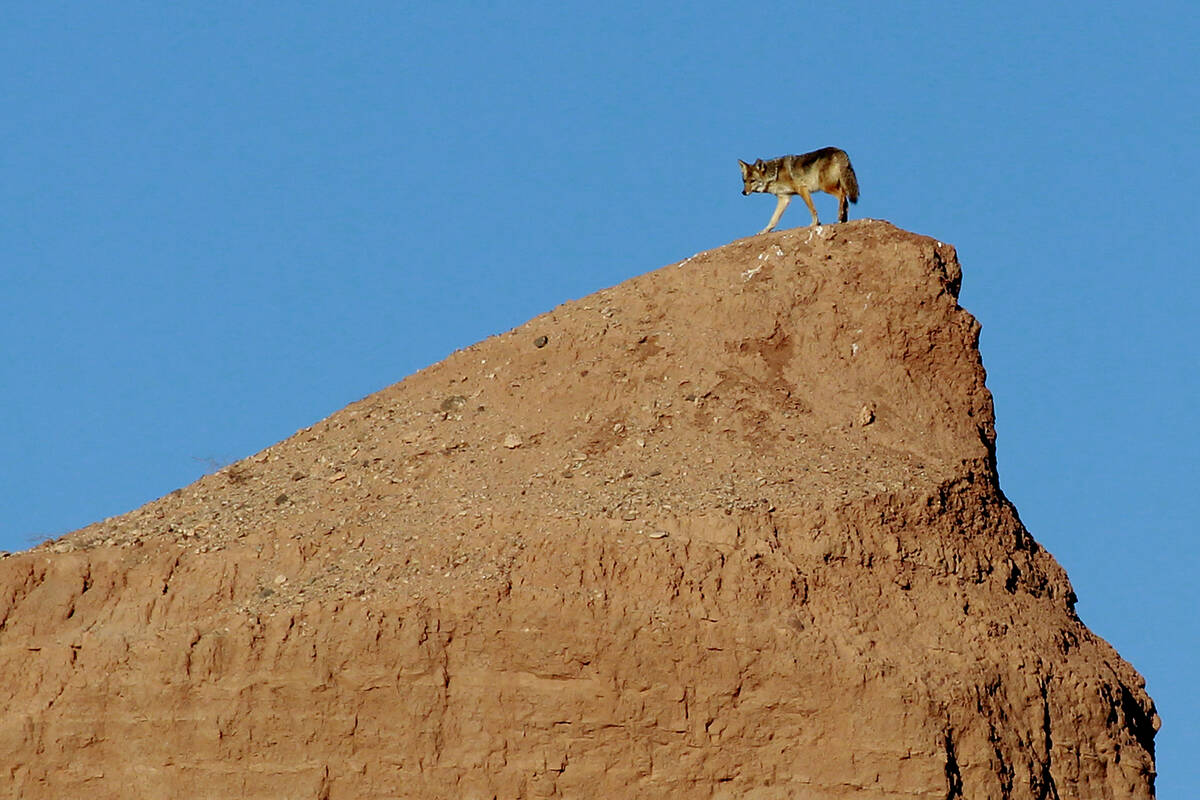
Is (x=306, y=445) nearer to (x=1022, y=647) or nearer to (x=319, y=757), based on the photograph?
(x=319, y=757)

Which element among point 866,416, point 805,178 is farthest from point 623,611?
point 805,178

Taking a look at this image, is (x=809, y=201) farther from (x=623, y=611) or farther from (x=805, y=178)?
(x=623, y=611)

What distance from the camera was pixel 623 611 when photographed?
18.6 m

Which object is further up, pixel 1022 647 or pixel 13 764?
pixel 1022 647

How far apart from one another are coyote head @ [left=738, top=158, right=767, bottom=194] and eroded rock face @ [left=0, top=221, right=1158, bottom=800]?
3668mm

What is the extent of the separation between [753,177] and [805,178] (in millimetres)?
1142

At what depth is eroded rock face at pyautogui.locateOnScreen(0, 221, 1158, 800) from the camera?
18.5m

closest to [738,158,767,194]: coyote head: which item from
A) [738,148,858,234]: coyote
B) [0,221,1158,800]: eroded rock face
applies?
[738,148,858,234]: coyote

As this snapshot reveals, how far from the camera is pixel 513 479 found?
20375 mm

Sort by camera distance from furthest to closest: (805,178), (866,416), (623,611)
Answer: (805,178) < (866,416) < (623,611)

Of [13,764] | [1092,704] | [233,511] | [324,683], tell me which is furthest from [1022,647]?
[13,764]

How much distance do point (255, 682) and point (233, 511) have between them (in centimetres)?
261

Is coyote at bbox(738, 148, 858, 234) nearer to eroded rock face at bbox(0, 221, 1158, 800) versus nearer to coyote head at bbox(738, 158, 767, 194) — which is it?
coyote head at bbox(738, 158, 767, 194)

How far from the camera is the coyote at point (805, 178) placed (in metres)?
23.6
